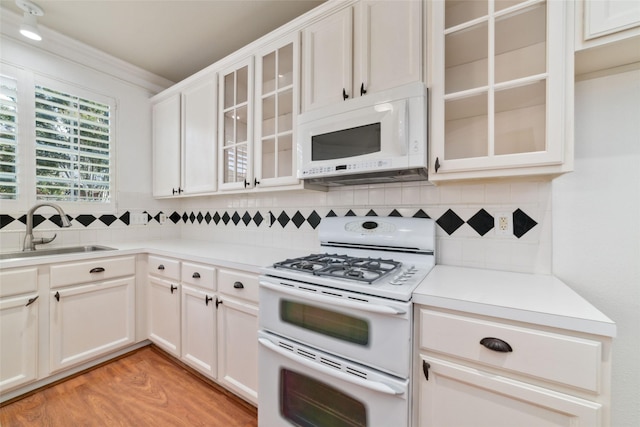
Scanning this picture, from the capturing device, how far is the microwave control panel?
4.17ft

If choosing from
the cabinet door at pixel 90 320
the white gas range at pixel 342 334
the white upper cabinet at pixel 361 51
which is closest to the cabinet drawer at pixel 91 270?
the cabinet door at pixel 90 320

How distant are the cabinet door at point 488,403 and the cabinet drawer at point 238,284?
90 centimetres

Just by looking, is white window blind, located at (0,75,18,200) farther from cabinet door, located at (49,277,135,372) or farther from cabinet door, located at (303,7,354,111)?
cabinet door, located at (303,7,354,111)

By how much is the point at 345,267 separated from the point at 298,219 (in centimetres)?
86

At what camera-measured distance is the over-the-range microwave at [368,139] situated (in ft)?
3.96

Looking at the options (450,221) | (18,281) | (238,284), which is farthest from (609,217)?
(18,281)

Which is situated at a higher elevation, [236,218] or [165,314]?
[236,218]

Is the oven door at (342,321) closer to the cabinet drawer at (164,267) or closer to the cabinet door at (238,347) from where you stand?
the cabinet door at (238,347)

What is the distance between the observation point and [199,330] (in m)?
1.76

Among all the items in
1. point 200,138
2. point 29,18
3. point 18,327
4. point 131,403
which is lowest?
point 131,403

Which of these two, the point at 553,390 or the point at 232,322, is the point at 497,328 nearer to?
the point at 553,390

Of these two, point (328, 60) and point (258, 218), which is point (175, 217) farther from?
point (328, 60)

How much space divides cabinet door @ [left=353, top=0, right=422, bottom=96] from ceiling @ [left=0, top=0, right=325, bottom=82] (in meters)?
0.61

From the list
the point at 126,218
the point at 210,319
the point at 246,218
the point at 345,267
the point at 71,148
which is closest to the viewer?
the point at 345,267
